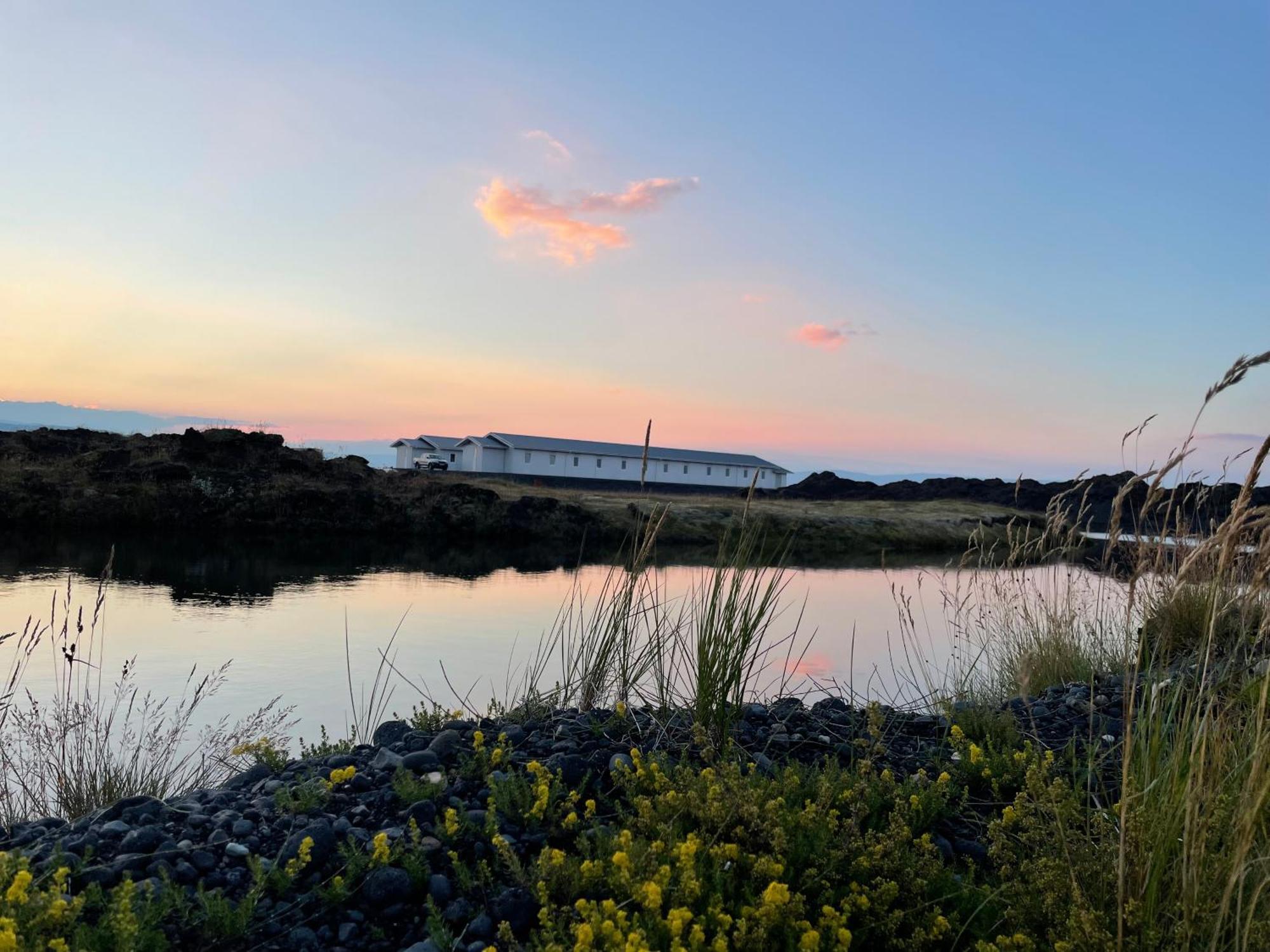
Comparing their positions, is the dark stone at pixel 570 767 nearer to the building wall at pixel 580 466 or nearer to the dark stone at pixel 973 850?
the dark stone at pixel 973 850

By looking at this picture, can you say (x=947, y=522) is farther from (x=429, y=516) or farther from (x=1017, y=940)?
(x=1017, y=940)

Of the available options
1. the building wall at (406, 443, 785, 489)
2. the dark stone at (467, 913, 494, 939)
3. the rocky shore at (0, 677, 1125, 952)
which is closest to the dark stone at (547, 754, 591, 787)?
the rocky shore at (0, 677, 1125, 952)

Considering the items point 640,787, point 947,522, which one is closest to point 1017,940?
point 640,787

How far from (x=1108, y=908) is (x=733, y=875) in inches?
39.5

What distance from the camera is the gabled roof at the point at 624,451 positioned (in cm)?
5288

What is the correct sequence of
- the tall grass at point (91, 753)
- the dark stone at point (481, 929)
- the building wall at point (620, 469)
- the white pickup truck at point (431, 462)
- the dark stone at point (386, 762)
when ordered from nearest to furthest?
the dark stone at point (481, 929) → the dark stone at point (386, 762) → the tall grass at point (91, 753) → the white pickup truck at point (431, 462) → the building wall at point (620, 469)

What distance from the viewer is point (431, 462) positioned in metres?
49.2

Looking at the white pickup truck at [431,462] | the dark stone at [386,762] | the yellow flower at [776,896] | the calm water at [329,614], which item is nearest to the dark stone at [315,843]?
the dark stone at [386,762]

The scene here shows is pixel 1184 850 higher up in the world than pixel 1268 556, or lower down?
lower down

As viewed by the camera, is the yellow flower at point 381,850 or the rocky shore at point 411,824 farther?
the yellow flower at point 381,850

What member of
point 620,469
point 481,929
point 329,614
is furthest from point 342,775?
point 620,469

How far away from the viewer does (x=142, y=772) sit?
13.8 ft

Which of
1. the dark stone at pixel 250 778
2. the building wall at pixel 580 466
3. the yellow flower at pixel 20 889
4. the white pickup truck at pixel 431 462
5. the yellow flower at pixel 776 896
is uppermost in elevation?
the building wall at pixel 580 466

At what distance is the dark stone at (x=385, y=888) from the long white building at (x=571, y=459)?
46.6 metres
